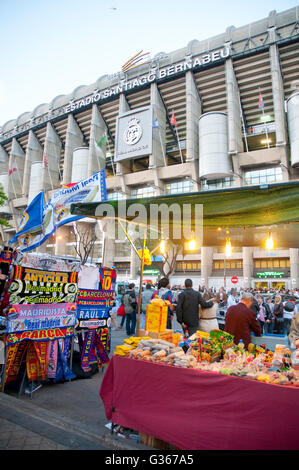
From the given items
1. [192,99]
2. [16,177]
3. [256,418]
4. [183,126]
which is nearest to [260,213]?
[256,418]

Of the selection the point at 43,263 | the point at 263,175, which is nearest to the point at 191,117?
the point at 263,175

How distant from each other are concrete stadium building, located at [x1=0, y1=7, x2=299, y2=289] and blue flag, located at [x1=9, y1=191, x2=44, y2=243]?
24.5 metres

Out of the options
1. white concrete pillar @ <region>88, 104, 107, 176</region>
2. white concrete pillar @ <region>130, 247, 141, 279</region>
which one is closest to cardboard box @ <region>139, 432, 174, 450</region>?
white concrete pillar @ <region>130, 247, 141, 279</region>

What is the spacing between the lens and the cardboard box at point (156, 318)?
5.51 m

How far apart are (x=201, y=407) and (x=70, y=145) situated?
1883 inches

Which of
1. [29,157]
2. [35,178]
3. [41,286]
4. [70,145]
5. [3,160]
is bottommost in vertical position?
[41,286]

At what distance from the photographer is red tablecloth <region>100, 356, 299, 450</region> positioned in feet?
7.98

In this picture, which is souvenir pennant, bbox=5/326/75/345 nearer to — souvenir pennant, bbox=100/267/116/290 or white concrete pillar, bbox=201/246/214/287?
souvenir pennant, bbox=100/267/116/290

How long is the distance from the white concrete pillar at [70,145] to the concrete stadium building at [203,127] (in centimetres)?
17

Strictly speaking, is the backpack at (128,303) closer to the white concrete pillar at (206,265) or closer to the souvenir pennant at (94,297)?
the souvenir pennant at (94,297)

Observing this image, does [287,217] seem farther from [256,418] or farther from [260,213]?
[256,418]

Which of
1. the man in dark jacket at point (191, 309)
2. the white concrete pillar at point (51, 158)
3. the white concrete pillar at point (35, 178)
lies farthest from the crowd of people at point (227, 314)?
the white concrete pillar at point (35, 178)

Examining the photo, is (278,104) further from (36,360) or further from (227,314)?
(36,360)

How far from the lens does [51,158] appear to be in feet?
156
